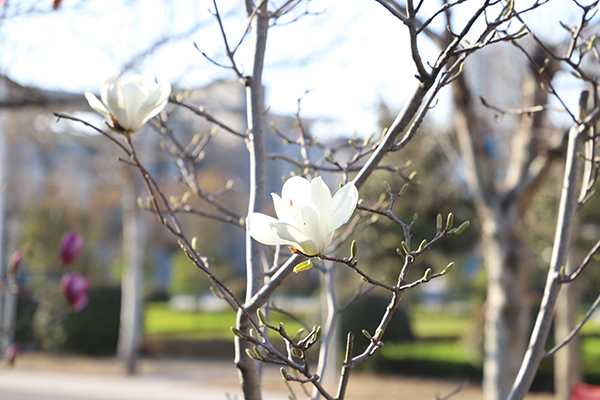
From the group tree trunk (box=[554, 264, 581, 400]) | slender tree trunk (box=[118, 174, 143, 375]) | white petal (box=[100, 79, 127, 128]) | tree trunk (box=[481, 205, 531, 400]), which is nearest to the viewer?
white petal (box=[100, 79, 127, 128])

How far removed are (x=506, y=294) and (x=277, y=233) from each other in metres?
4.52

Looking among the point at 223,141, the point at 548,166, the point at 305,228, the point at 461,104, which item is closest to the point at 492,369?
the point at 548,166

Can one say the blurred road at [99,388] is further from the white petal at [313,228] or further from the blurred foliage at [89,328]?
the white petal at [313,228]

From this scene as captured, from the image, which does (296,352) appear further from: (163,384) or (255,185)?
(163,384)

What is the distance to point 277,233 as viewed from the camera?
911mm

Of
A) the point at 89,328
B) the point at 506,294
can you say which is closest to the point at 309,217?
the point at 506,294

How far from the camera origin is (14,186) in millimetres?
17266

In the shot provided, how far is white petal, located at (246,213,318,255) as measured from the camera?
906 mm

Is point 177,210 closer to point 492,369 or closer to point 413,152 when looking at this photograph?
point 492,369

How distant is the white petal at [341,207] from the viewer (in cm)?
93

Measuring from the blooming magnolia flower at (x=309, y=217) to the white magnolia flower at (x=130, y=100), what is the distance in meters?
0.36

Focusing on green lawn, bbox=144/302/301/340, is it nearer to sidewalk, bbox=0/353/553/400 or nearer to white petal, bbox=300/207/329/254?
sidewalk, bbox=0/353/553/400

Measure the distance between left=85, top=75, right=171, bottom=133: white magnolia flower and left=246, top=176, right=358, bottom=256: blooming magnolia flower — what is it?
1.19ft

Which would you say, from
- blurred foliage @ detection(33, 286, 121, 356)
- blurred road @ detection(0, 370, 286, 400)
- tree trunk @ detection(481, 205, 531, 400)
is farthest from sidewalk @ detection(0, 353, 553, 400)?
tree trunk @ detection(481, 205, 531, 400)
